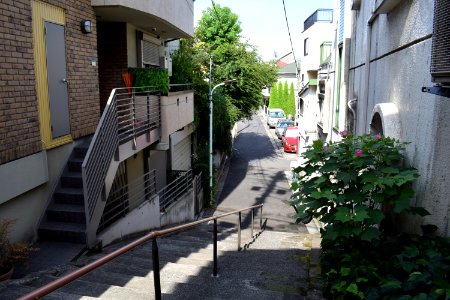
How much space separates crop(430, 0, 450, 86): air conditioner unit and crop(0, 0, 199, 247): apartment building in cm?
441

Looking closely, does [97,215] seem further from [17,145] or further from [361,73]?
[361,73]

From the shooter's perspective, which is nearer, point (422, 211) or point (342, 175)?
point (422, 211)

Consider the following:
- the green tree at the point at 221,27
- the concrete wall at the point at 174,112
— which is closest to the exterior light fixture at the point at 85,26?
the concrete wall at the point at 174,112

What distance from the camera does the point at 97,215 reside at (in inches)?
239

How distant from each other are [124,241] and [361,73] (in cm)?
579

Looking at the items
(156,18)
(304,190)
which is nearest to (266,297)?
(304,190)

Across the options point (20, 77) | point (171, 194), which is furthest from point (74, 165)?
point (171, 194)

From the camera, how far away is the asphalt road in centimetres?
1614

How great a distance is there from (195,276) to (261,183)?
16.6 metres

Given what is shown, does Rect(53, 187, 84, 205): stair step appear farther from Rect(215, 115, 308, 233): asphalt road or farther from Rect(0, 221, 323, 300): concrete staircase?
Rect(215, 115, 308, 233): asphalt road

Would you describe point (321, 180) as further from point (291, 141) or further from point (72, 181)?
point (291, 141)

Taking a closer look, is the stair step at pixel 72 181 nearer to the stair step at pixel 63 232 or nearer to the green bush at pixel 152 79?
the stair step at pixel 63 232

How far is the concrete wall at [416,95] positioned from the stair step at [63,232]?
14.8ft

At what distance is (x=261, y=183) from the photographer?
2178cm
